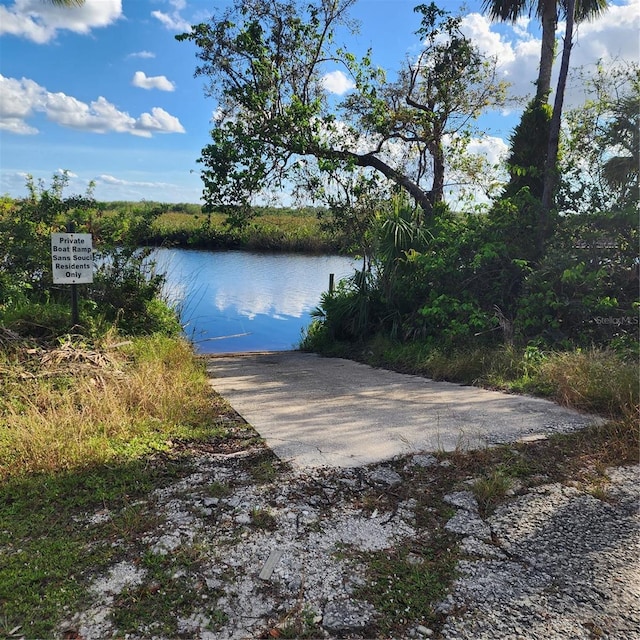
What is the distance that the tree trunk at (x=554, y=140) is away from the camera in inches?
293

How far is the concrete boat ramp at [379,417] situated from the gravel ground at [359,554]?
1.37ft

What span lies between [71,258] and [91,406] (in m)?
2.22

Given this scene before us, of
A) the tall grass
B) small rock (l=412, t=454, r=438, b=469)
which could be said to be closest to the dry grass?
small rock (l=412, t=454, r=438, b=469)

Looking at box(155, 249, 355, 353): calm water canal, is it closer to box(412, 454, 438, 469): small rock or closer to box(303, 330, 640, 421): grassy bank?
box(303, 330, 640, 421): grassy bank

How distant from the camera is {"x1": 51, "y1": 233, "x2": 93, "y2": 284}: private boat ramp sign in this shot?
17.8 feet

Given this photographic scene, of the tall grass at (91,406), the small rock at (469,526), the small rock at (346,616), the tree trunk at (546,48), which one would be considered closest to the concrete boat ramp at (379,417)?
the tall grass at (91,406)

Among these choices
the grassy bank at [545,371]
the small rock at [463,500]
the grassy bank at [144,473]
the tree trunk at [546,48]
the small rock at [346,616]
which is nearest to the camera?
the small rock at [346,616]

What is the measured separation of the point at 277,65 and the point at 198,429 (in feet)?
26.8

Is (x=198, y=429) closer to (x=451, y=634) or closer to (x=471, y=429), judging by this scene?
(x=471, y=429)

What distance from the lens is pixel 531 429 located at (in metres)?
4.04

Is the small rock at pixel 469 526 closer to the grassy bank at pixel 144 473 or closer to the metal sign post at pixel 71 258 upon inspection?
the grassy bank at pixel 144 473

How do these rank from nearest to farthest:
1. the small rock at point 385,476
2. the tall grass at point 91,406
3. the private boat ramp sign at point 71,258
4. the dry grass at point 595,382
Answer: the small rock at point 385,476
the tall grass at point 91,406
the dry grass at point 595,382
the private boat ramp sign at point 71,258

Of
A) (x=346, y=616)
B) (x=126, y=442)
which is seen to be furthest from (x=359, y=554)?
(x=126, y=442)

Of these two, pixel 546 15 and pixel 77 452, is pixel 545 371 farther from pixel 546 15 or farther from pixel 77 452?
pixel 546 15
